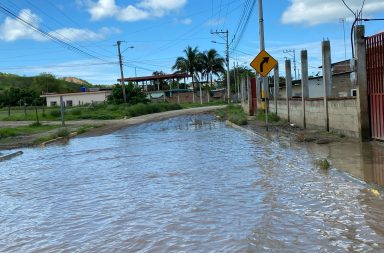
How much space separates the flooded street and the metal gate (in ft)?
7.29

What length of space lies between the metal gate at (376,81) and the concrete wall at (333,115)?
0.84m

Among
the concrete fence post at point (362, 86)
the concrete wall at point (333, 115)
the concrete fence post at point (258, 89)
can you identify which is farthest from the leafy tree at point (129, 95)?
the concrete fence post at point (362, 86)

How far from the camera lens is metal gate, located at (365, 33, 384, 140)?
43.7 feet

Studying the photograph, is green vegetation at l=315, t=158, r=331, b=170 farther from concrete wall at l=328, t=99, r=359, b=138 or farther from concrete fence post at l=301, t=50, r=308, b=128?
concrete fence post at l=301, t=50, r=308, b=128

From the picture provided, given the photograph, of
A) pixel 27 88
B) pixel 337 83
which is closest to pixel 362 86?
pixel 337 83

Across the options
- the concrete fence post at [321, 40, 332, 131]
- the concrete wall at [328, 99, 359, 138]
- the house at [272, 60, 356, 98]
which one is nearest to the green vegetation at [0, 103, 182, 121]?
the house at [272, 60, 356, 98]

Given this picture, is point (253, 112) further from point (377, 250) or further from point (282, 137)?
point (377, 250)

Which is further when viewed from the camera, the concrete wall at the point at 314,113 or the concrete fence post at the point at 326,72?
the concrete wall at the point at 314,113

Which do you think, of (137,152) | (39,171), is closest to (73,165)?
(39,171)

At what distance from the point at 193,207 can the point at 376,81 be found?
8.39m

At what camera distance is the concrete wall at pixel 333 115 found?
15118 mm

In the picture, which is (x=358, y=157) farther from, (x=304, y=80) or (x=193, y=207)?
(x=304, y=80)

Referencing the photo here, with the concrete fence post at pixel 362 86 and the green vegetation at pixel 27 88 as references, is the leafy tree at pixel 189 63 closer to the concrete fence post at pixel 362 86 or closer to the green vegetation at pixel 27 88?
the green vegetation at pixel 27 88

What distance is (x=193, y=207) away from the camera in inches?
301
